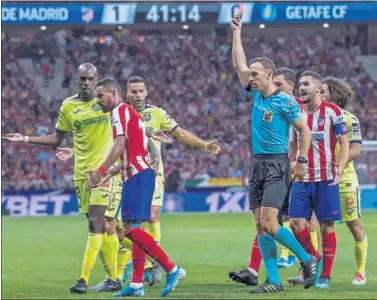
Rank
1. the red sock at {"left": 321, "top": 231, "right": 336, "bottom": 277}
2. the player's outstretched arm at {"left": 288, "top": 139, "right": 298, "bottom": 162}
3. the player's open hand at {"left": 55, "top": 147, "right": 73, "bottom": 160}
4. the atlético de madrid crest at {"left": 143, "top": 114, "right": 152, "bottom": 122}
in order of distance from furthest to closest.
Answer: the atlético de madrid crest at {"left": 143, "top": 114, "right": 152, "bottom": 122}
the player's open hand at {"left": 55, "top": 147, "right": 73, "bottom": 160}
the player's outstretched arm at {"left": 288, "top": 139, "right": 298, "bottom": 162}
the red sock at {"left": 321, "top": 231, "right": 336, "bottom": 277}

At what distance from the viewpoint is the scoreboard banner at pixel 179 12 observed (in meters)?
38.8

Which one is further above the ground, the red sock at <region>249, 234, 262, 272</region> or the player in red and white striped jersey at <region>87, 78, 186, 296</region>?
the player in red and white striped jersey at <region>87, 78, 186, 296</region>

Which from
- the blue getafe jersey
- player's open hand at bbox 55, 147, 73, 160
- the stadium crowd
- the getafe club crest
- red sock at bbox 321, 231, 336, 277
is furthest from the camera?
the stadium crowd

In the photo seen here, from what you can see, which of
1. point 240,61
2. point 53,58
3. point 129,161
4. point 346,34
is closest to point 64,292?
point 129,161

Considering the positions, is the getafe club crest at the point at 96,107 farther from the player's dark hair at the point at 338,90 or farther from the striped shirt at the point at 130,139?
the player's dark hair at the point at 338,90

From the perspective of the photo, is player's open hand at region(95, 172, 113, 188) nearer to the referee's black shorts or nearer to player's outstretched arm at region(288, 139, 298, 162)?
the referee's black shorts

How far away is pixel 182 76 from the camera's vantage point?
43.3 meters

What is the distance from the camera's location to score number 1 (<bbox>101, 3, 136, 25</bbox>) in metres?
39.0

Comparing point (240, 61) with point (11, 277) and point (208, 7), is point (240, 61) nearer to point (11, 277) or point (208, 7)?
point (11, 277)

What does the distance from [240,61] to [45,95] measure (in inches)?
1247

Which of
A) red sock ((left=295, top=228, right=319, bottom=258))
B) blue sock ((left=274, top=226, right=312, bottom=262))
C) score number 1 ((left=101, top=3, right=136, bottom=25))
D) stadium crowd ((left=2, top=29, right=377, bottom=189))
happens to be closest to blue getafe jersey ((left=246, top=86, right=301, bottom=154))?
blue sock ((left=274, top=226, right=312, bottom=262))

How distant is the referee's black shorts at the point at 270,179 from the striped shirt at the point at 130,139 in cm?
112

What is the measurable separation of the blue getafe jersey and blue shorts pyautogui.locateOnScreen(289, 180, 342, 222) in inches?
35.7

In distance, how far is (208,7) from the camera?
39.9 meters
